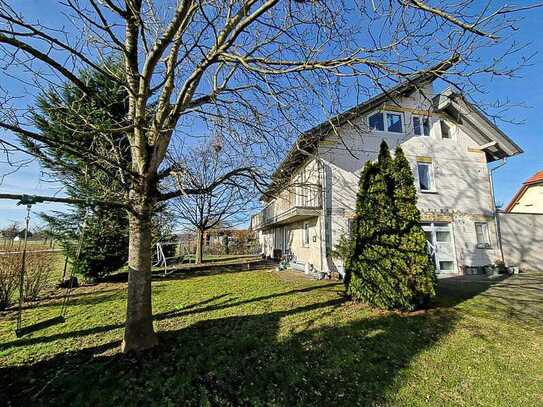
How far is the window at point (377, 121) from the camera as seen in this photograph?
497 inches

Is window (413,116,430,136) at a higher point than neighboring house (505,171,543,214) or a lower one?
higher

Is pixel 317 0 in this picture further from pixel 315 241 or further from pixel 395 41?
pixel 315 241

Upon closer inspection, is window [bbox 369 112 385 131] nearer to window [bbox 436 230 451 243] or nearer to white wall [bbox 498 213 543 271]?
window [bbox 436 230 451 243]

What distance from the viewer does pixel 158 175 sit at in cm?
472

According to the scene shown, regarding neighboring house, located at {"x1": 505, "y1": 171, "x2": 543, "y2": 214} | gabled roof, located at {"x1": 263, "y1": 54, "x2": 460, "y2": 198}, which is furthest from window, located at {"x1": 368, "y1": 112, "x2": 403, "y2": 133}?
neighboring house, located at {"x1": 505, "y1": 171, "x2": 543, "y2": 214}

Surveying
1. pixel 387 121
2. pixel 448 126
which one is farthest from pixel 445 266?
pixel 387 121

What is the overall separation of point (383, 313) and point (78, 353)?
6.08m

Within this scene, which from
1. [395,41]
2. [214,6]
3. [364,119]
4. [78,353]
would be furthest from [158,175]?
[364,119]

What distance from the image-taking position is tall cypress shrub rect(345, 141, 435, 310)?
593 cm

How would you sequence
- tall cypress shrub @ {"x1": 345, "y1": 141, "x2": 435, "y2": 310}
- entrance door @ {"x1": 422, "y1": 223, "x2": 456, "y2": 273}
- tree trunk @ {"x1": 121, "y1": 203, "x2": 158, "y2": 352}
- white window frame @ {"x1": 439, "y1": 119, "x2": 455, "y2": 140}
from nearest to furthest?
1. tree trunk @ {"x1": 121, "y1": 203, "x2": 158, "y2": 352}
2. tall cypress shrub @ {"x1": 345, "y1": 141, "x2": 435, "y2": 310}
3. entrance door @ {"x1": 422, "y1": 223, "x2": 456, "y2": 273}
4. white window frame @ {"x1": 439, "y1": 119, "x2": 455, "y2": 140}

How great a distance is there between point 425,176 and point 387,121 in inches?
132

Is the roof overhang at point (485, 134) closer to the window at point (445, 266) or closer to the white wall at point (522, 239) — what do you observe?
the white wall at point (522, 239)

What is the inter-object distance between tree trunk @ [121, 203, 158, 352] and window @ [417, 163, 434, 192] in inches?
502

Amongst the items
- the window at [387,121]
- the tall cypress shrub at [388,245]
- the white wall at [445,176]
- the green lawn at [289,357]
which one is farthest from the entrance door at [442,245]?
the tall cypress shrub at [388,245]
